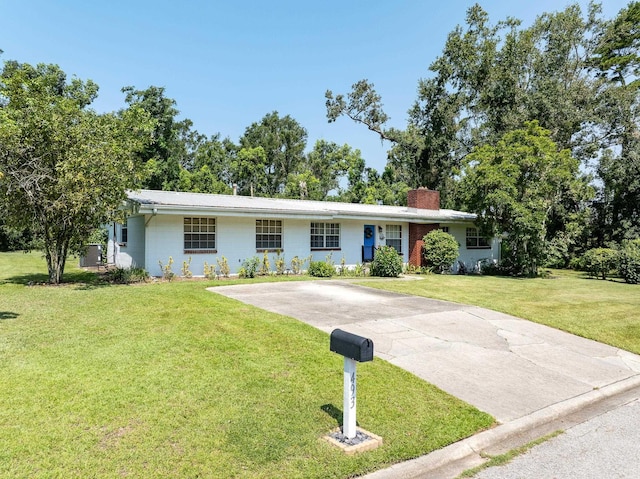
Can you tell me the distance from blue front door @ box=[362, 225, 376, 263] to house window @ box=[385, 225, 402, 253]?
2.58 ft

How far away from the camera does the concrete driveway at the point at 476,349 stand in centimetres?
543

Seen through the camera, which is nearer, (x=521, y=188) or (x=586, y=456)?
(x=586, y=456)

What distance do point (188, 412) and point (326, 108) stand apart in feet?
118

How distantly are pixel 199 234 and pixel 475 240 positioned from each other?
15.0 m

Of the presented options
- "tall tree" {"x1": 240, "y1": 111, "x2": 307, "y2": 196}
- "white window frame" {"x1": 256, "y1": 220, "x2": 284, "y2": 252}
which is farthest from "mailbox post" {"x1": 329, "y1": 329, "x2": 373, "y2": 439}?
"tall tree" {"x1": 240, "y1": 111, "x2": 307, "y2": 196}

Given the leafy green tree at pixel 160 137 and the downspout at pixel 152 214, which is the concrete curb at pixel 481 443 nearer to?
the downspout at pixel 152 214

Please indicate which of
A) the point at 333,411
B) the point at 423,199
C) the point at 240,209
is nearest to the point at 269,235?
the point at 240,209

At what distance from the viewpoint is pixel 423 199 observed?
877 inches

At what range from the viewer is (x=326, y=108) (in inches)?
1475

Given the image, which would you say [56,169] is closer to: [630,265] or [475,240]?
[475,240]

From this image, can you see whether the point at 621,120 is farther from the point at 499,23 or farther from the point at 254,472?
the point at 254,472

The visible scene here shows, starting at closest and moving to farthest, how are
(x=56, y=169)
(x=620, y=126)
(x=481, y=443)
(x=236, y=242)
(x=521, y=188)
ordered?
(x=481, y=443) < (x=56, y=169) < (x=236, y=242) < (x=521, y=188) < (x=620, y=126)

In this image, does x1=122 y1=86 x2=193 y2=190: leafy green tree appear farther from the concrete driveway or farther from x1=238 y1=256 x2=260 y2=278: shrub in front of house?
the concrete driveway

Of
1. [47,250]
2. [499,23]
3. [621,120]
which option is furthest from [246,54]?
[621,120]
